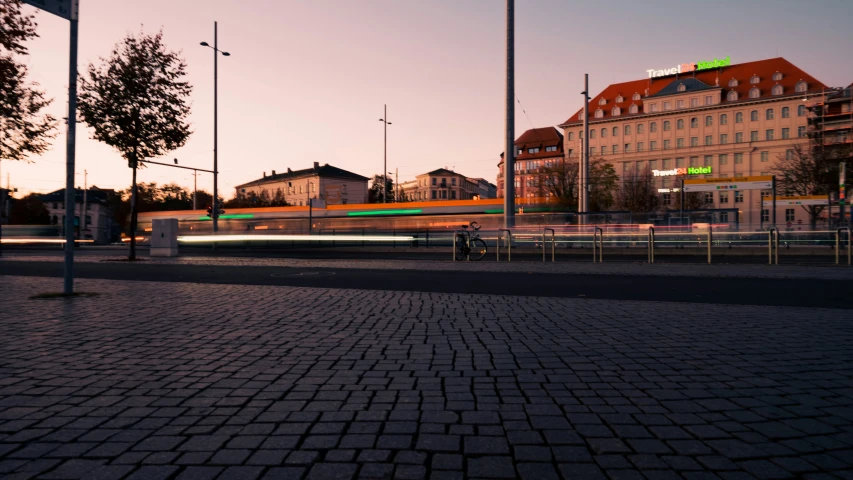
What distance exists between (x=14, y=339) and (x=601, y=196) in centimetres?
6481

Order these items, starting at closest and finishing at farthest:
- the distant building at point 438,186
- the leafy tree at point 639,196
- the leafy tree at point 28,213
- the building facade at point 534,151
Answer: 1. the leafy tree at point 639,196
2. the leafy tree at point 28,213
3. the building facade at point 534,151
4. the distant building at point 438,186

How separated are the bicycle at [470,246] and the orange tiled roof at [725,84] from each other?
248 ft

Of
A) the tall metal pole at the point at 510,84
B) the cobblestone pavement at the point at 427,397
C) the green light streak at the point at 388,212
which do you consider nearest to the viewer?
the cobblestone pavement at the point at 427,397

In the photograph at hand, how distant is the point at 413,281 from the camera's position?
12.0m

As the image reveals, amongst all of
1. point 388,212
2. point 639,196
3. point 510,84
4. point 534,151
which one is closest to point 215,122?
point 388,212

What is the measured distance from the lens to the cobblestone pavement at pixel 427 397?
8.46ft

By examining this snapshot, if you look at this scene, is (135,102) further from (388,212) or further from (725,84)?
(725,84)

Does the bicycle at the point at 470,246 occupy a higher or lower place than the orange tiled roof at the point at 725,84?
lower

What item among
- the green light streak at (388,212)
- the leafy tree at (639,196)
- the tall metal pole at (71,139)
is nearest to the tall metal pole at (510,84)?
the green light streak at (388,212)

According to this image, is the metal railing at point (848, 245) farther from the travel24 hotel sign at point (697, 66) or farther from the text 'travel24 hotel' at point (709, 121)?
the travel24 hotel sign at point (697, 66)

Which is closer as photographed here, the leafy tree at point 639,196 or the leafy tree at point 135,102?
the leafy tree at point 135,102

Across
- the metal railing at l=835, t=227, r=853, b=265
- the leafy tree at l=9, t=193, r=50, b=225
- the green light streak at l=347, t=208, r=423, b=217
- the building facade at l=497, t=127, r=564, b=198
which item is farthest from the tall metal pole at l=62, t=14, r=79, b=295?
the building facade at l=497, t=127, r=564, b=198

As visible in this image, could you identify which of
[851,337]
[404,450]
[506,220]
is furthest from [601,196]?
[404,450]

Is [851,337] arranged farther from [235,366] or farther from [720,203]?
[720,203]
